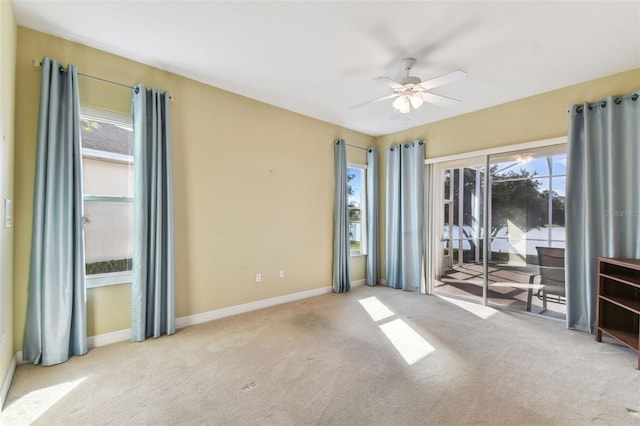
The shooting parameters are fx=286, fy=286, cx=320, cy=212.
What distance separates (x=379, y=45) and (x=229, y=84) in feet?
6.09

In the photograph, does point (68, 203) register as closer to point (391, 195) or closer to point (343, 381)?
point (343, 381)

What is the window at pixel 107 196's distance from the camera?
9.23 feet

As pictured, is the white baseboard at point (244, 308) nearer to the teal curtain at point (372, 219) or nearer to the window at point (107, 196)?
the window at point (107, 196)

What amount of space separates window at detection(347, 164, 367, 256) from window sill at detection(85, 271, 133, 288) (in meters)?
3.54

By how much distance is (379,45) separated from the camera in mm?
2645

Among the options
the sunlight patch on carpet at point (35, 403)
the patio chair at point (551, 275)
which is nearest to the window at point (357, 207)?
the patio chair at point (551, 275)

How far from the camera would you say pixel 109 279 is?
9.35 ft

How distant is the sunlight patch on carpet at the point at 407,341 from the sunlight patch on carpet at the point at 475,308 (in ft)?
3.78

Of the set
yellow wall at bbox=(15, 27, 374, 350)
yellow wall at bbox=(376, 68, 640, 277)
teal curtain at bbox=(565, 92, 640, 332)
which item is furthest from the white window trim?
teal curtain at bbox=(565, 92, 640, 332)

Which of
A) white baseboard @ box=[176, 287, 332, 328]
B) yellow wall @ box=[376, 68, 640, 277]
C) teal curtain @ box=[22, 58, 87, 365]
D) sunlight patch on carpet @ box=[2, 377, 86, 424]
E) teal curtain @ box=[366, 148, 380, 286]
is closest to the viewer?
sunlight patch on carpet @ box=[2, 377, 86, 424]

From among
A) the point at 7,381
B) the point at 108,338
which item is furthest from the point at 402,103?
the point at 7,381

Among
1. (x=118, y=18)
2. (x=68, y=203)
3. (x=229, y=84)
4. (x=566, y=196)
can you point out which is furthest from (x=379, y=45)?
(x=68, y=203)

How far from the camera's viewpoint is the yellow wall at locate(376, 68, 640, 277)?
320 centimetres

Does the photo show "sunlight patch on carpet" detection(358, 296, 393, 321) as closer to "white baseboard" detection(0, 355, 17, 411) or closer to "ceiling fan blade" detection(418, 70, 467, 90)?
"ceiling fan blade" detection(418, 70, 467, 90)
